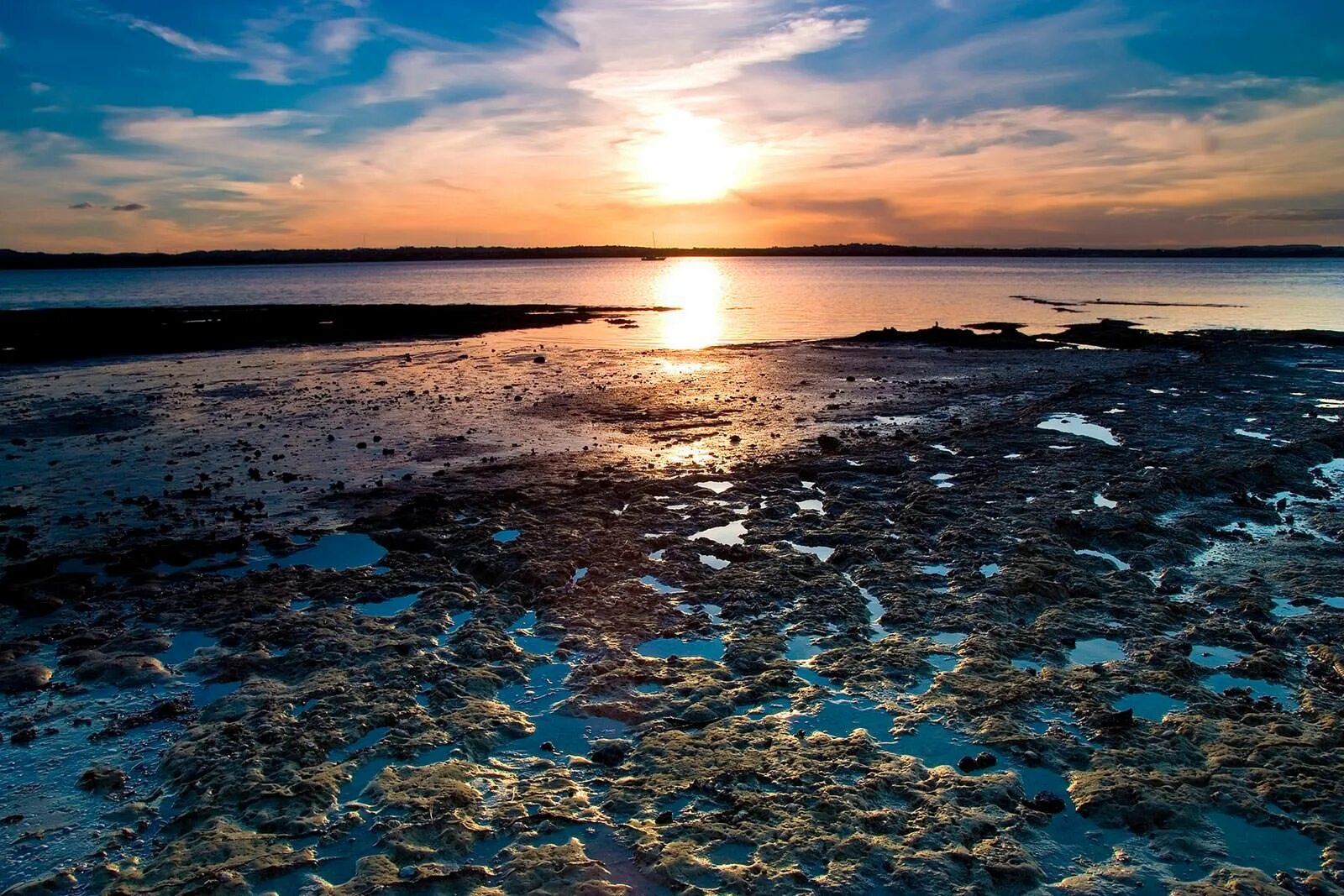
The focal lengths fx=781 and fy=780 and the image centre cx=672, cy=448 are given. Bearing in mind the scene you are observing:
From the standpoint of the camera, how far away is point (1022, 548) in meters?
11.5

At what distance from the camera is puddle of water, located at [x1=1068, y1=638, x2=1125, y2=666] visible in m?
8.57

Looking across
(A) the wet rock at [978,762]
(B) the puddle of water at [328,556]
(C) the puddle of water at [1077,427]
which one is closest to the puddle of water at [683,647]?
(A) the wet rock at [978,762]

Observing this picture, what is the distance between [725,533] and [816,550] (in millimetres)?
1544

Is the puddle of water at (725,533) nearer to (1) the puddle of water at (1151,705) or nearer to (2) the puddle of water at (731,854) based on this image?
(1) the puddle of water at (1151,705)

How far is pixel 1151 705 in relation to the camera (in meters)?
7.68

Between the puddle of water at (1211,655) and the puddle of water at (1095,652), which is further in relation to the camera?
the puddle of water at (1095,652)

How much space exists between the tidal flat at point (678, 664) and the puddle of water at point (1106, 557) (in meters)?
0.26

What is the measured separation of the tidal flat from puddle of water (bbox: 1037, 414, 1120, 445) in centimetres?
42

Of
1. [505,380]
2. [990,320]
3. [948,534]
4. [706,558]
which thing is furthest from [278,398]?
[990,320]

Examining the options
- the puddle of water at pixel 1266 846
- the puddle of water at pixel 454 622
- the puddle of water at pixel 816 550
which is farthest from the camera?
the puddle of water at pixel 816 550

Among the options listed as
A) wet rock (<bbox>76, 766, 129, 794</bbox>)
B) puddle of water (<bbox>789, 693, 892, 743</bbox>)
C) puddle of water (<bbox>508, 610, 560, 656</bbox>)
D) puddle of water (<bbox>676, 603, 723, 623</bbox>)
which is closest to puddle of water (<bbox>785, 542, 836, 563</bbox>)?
puddle of water (<bbox>676, 603, 723, 623</bbox>)

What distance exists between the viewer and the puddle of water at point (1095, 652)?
857cm

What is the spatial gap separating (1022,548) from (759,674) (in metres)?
5.36

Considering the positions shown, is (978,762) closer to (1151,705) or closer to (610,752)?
(1151,705)
